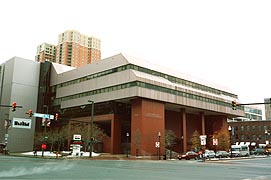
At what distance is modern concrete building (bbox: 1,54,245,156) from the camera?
6606 cm

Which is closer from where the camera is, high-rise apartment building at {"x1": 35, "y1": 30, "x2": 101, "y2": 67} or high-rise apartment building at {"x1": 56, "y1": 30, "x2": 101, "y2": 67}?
high-rise apartment building at {"x1": 56, "y1": 30, "x2": 101, "y2": 67}

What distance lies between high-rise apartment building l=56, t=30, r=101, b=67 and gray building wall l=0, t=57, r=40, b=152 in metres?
58.9

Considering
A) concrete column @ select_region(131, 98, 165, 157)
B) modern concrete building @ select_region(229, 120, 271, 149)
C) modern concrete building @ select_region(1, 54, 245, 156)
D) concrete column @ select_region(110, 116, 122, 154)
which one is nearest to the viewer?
concrete column @ select_region(131, 98, 165, 157)

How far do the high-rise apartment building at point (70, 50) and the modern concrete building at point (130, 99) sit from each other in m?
60.5

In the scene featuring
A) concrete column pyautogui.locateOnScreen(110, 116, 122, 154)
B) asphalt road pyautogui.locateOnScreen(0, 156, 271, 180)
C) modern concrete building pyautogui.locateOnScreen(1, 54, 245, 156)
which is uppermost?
modern concrete building pyautogui.locateOnScreen(1, 54, 245, 156)

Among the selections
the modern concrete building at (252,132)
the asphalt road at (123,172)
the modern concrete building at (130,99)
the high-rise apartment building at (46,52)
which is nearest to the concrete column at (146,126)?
the modern concrete building at (130,99)

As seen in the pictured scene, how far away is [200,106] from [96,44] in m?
97.5

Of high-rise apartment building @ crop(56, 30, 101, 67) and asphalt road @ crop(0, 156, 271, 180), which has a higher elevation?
high-rise apartment building @ crop(56, 30, 101, 67)

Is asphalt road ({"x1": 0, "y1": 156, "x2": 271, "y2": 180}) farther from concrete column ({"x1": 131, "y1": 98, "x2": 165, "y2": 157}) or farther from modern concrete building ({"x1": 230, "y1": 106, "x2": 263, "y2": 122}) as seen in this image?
modern concrete building ({"x1": 230, "y1": 106, "x2": 263, "y2": 122})

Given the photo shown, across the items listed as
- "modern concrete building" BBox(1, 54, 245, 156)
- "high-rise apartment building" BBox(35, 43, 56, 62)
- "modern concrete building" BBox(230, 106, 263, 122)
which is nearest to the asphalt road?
"modern concrete building" BBox(1, 54, 245, 156)

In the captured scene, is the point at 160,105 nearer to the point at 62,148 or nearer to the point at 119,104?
the point at 119,104

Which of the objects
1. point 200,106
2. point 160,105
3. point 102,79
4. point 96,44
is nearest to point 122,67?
point 102,79

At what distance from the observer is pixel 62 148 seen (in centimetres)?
8519

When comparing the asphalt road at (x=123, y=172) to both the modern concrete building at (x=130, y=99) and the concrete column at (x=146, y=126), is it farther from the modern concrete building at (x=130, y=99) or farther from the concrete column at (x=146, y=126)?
the modern concrete building at (x=130, y=99)
